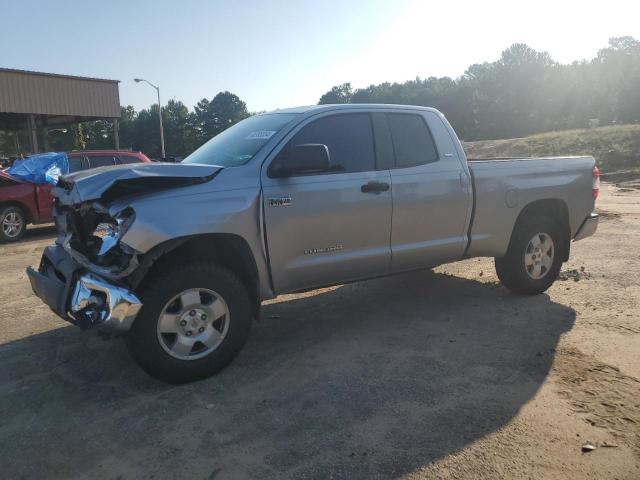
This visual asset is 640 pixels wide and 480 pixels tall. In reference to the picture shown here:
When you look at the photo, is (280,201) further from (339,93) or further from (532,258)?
(339,93)

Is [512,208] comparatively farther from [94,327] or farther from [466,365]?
[94,327]

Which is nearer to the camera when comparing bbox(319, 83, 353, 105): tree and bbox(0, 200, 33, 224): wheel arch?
bbox(0, 200, 33, 224): wheel arch

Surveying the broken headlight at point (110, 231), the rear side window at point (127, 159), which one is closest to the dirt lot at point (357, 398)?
the broken headlight at point (110, 231)

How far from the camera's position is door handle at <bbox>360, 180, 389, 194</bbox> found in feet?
14.6

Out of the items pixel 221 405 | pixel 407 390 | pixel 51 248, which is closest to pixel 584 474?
pixel 407 390

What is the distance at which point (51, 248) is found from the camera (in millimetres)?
4453

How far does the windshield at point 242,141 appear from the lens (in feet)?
14.1

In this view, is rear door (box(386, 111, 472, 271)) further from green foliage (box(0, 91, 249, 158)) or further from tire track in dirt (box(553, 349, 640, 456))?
green foliage (box(0, 91, 249, 158))

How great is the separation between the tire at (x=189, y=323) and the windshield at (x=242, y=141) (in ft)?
3.27

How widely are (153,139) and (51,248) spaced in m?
88.3

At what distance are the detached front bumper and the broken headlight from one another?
200 millimetres

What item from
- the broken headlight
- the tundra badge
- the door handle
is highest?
the door handle

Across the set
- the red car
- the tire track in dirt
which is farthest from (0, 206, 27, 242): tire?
the tire track in dirt

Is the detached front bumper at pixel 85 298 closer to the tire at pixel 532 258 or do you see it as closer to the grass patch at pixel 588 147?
the tire at pixel 532 258
